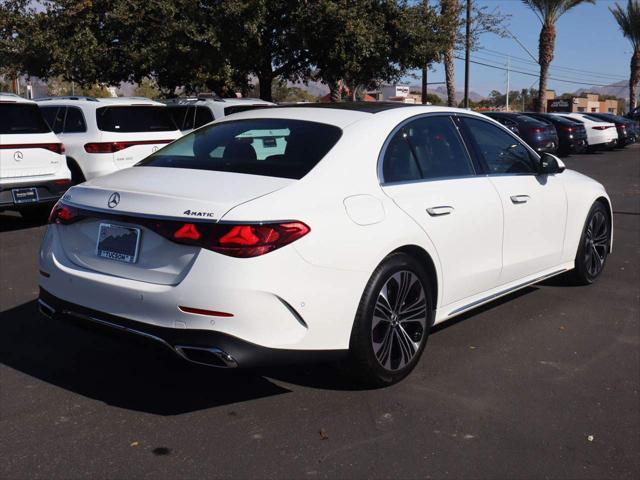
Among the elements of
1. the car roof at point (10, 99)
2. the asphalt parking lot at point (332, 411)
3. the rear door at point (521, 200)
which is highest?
the car roof at point (10, 99)

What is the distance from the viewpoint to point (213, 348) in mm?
3434

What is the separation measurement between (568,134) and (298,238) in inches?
877

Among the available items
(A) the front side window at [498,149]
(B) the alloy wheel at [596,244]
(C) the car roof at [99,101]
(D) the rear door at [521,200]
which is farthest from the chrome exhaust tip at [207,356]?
(C) the car roof at [99,101]

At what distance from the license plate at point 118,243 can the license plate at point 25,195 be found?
18.7 feet

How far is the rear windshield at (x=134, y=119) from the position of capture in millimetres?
10617

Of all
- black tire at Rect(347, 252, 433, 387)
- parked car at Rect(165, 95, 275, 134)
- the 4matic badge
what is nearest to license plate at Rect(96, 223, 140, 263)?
the 4matic badge

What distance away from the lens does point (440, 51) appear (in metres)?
Answer: 18.2

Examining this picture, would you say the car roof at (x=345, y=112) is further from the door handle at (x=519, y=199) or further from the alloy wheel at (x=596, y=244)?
the alloy wheel at (x=596, y=244)

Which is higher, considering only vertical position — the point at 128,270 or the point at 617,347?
the point at 128,270

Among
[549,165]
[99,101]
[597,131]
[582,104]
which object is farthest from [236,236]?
[582,104]

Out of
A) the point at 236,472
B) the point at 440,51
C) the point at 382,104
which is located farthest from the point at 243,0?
the point at 236,472

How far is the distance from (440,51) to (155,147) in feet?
32.2

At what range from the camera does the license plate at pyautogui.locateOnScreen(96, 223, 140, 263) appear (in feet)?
12.0

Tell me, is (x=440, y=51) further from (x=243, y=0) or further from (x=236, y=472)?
(x=236, y=472)
